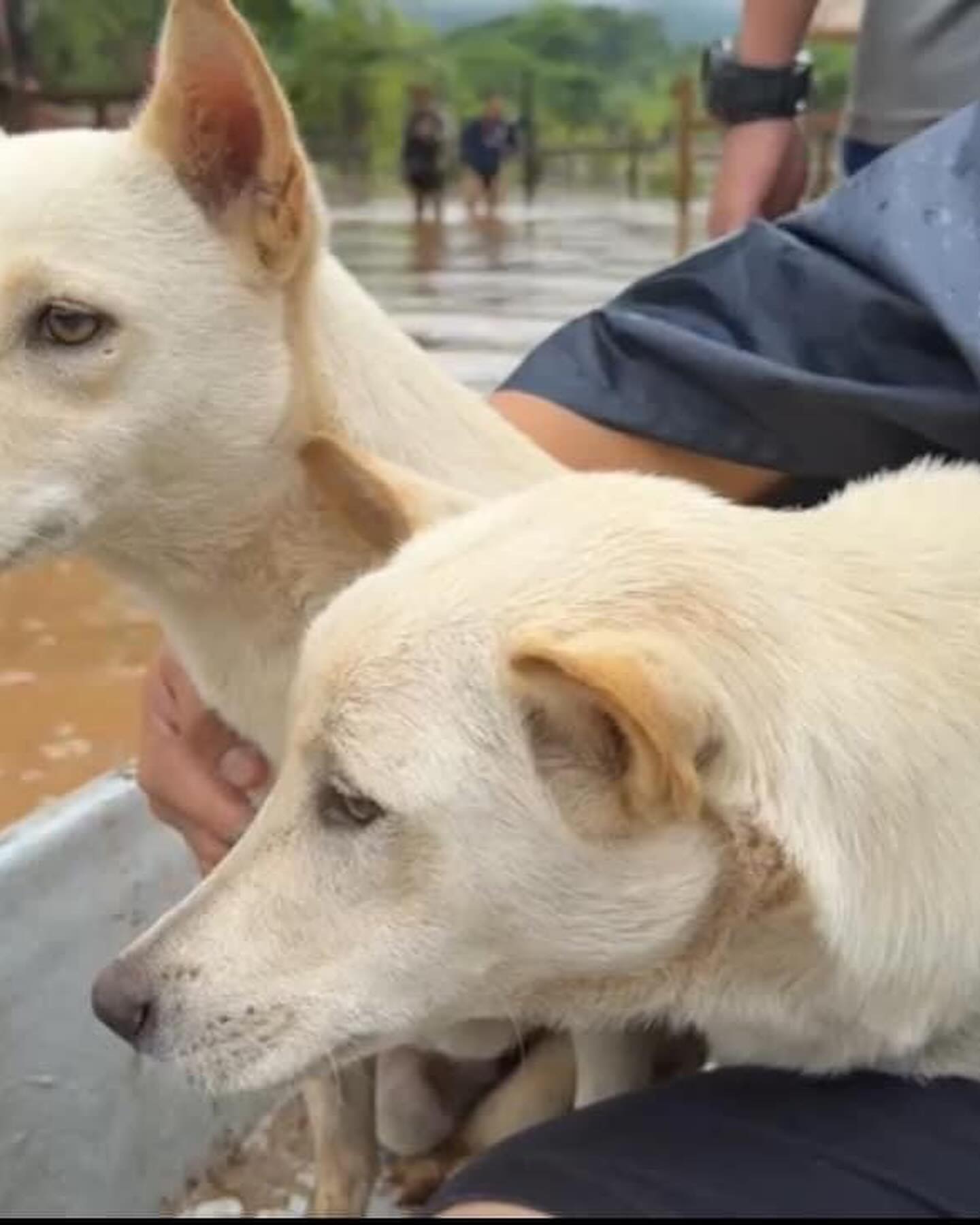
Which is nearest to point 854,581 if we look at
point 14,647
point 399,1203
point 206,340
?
point 206,340

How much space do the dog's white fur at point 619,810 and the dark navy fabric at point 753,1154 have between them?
1.0 inches

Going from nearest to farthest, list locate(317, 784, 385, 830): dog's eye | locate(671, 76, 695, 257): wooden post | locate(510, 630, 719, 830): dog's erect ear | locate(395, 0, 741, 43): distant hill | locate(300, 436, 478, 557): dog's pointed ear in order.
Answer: locate(510, 630, 719, 830): dog's erect ear, locate(317, 784, 385, 830): dog's eye, locate(300, 436, 478, 557): dog's pointed ear, locate(395, 0, 741, 43): distant hill, locate(671, 76, 695, 257): wooden post

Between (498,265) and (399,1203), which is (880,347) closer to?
(399,1203)

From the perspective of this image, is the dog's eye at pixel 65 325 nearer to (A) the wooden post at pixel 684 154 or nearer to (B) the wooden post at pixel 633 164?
(A) the wooden post at pixel 684 154

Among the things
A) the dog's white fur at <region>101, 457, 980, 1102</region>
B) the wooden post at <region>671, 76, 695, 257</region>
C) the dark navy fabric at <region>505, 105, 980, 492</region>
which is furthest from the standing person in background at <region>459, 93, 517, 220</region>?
the dog's white fur at <region>101, 457, 980, 1102</region>

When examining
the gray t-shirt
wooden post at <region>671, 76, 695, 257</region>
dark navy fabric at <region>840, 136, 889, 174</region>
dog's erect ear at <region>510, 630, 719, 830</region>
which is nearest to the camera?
dog's erect ear at <region>510, 630, 719, 830</region>

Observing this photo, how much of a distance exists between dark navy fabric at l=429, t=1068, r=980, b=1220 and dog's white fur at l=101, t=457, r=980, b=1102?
0.02 m

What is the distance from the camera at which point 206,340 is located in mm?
1251

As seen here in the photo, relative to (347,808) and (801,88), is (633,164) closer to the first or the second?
(801,88)

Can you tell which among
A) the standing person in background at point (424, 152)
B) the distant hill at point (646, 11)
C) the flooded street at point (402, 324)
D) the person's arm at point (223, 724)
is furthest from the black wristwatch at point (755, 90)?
the standing person in background at point (424, 152)

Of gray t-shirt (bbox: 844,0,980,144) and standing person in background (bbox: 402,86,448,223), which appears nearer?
gray t-shirt (bbox: 844,0,980,144)

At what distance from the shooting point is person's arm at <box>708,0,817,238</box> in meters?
1.92

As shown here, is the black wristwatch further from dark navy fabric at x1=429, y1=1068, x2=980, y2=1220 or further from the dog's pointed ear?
dark navy fabric at x1=429, y1=1068, x2=980, y2=1220

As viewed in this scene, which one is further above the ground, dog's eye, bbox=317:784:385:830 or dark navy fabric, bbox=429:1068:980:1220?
dog's eye, bbox=317:784:385:830
